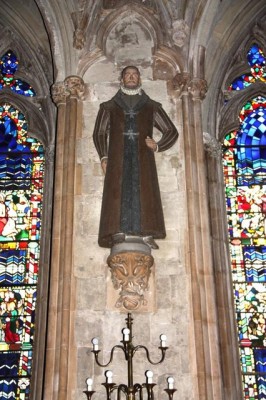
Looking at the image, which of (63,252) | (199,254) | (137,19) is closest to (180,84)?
(137,19)

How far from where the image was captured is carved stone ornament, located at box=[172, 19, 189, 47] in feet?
33.2

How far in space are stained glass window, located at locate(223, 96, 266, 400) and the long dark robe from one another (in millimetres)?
2394

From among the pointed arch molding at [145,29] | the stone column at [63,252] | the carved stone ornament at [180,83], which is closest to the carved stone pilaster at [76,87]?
the stone column at [63,252]

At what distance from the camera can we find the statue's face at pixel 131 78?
939 cm

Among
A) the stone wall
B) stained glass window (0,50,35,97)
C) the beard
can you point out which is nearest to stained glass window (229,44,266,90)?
the stone wall

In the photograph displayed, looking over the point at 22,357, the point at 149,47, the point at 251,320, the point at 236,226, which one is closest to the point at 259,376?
the point at 251,320

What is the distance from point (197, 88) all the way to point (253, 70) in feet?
10.4

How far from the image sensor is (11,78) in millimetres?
12562

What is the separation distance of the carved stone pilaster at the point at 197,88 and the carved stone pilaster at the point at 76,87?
4.79ft

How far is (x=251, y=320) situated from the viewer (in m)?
10.4

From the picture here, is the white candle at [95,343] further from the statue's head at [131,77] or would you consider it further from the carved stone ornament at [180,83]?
the carved stone ornament at [180,83]

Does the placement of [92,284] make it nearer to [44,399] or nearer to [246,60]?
[44,399]

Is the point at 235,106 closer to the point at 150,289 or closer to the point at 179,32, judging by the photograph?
the point at 179,32

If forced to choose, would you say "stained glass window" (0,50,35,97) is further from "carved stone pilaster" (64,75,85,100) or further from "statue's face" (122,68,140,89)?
"statue's face" (122,68,140,89)
